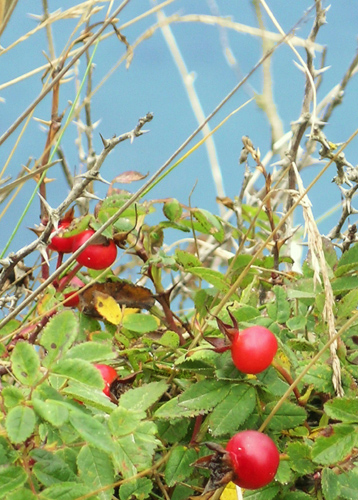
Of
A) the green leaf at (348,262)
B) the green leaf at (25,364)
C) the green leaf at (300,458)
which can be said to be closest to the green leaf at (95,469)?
the green leaf at (25,364)

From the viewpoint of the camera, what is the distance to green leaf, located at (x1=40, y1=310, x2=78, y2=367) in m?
0.67

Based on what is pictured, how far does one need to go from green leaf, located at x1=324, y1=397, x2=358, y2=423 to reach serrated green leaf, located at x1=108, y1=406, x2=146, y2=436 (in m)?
0.23

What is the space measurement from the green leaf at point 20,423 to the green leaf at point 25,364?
46 mm

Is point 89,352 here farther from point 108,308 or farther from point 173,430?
point 108,308

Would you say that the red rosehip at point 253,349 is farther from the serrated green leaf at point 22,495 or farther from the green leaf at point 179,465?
the serrated green leaf at point 22,495

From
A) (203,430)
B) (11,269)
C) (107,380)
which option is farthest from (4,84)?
(203,430)

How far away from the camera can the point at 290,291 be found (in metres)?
0.91

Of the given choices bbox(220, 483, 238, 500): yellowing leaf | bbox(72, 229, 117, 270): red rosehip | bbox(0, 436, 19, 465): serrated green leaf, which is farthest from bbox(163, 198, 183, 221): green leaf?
bbox(0, 436, 19, 465): serrated green leaf

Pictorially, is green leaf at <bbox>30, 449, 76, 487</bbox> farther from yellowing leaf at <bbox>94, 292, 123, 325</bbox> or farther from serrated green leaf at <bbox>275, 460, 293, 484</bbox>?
yellowing leaf at <bbox>94, 292, 123, 325</bbox>

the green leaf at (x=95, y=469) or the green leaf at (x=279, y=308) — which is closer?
the green leaf at (x=95, y=469)

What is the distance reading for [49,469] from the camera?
66cm

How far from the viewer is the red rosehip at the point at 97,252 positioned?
103 centimetres

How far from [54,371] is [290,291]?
0.38 meters

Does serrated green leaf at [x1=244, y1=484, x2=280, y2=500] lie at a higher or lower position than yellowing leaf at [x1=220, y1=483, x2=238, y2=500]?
higher
